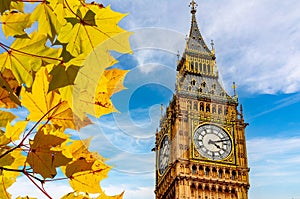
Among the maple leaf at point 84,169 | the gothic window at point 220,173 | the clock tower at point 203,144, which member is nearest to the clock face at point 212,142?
the clock tower at point 203,144

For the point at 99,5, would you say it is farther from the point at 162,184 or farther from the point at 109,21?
the point at 162,184

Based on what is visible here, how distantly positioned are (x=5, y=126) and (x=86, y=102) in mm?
151

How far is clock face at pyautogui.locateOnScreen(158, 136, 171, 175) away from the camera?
16.5 meters

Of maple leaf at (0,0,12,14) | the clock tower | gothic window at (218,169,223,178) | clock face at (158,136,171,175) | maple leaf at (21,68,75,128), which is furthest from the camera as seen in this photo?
clock face at (158,136,171,175)

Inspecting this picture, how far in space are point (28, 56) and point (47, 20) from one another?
6 centimetres

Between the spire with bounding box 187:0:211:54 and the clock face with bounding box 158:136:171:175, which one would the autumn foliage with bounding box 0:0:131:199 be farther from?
the spire with bounding box 187:0:211:54

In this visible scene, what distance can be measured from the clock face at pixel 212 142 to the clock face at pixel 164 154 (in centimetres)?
134

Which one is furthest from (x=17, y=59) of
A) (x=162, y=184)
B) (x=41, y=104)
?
(x=162, y=184)

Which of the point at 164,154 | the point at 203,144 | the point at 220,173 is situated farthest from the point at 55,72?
the point at 164,154

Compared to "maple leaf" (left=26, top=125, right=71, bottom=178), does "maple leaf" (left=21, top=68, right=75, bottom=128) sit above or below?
above

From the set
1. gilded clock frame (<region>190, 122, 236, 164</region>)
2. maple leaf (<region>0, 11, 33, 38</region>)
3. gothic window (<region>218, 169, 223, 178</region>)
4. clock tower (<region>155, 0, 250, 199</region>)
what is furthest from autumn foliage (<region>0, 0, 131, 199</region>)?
gothic window (<region>218, 169, 223, 178</region>)

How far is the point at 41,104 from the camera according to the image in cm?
58

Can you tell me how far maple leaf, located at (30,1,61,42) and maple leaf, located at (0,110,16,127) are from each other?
17 cm

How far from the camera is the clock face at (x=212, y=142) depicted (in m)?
15.8
